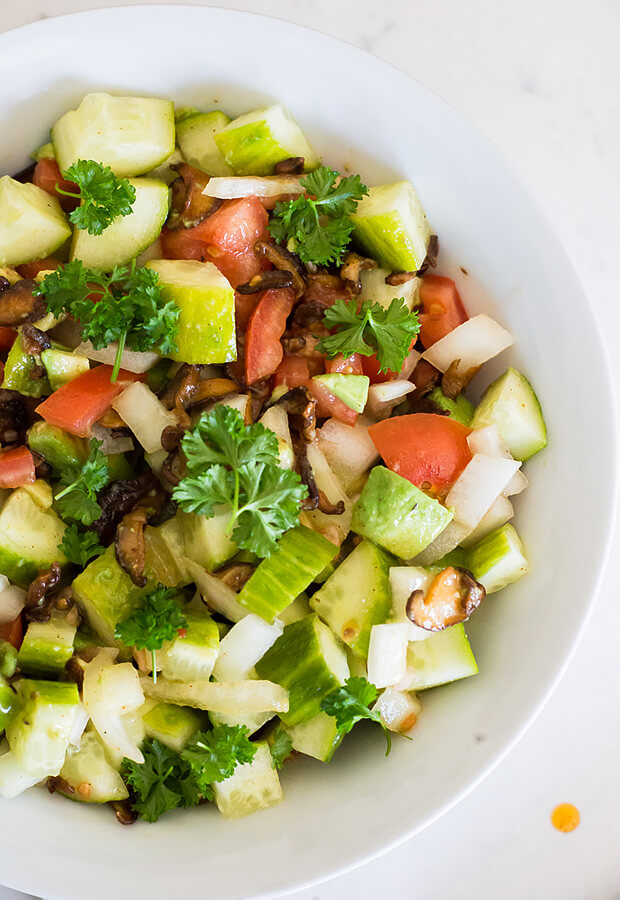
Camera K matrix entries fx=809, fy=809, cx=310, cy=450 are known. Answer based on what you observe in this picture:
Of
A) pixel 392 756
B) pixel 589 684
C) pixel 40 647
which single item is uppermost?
pixel 40 647

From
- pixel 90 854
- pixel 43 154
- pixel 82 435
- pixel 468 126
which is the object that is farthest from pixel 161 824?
pixel 468 126

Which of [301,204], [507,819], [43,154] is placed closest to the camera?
[301,204]

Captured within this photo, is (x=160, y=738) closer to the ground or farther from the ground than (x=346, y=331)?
closer to the ground

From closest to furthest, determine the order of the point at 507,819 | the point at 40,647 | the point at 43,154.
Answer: the point at 40,647
the point at 43,154
the point at 507,819

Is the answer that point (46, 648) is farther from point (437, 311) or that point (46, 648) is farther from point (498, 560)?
point (437, 311)

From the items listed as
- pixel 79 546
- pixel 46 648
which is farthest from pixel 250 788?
pixel 79 546

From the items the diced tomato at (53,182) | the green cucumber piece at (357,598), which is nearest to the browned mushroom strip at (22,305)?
the diced tomato at (53,182)

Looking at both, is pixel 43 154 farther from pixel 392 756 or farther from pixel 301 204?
pixel 392 756

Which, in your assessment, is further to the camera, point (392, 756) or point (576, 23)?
point (576, 23)
